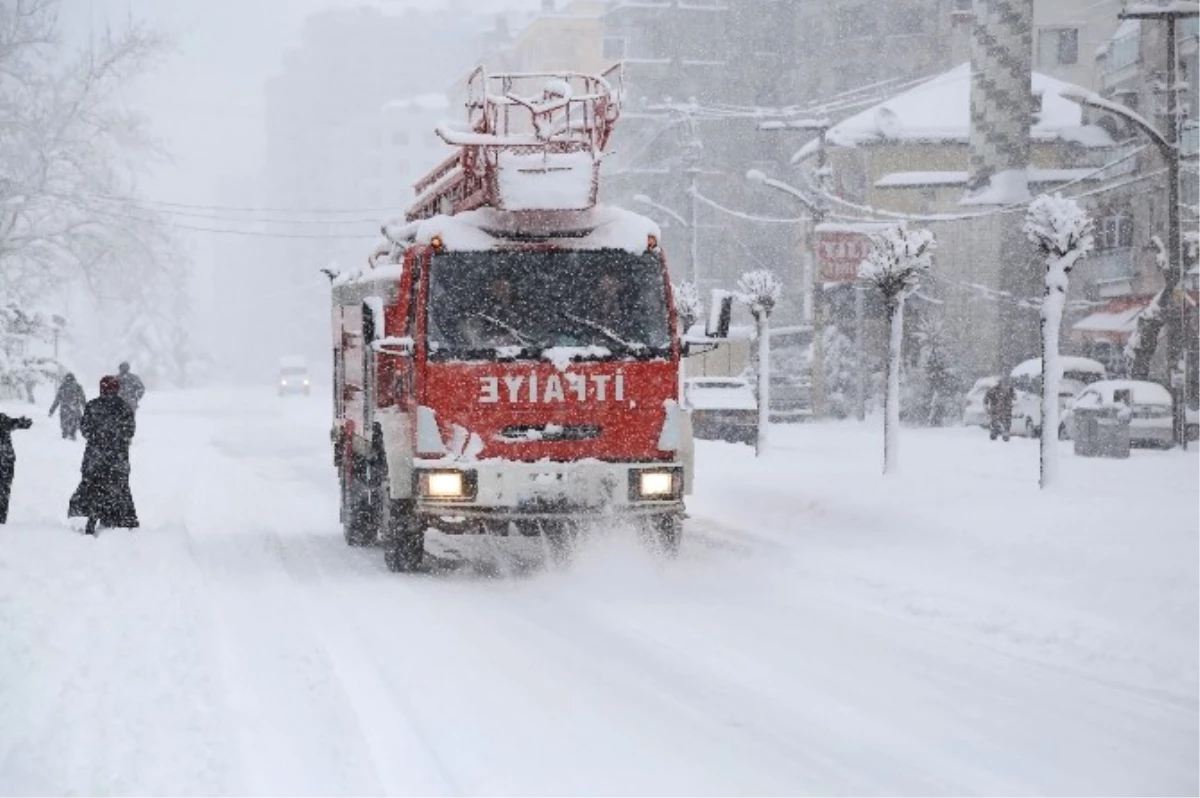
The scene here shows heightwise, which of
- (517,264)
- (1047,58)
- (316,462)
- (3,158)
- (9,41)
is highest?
(1047,58)

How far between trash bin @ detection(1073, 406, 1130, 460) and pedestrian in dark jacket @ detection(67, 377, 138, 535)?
17.2m

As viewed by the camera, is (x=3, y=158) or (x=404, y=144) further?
(x=404, y=144)

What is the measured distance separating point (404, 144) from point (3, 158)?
297 ft

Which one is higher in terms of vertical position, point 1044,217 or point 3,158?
point 3,158

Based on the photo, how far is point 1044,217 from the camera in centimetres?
1717

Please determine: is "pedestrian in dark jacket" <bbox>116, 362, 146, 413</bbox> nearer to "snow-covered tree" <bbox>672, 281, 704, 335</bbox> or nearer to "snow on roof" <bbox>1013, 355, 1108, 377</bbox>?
"snow-covered tree" <bbox>672, 281, 704, 335</bbox>

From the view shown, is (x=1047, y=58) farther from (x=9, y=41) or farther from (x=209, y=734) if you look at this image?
(x=209, y=734)

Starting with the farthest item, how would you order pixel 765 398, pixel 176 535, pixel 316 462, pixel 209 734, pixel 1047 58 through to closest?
pixel 1047 58, pixel 316 462, pixel 765 398, pixel 176 535, pixel 209 734

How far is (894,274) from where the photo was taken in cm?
2034

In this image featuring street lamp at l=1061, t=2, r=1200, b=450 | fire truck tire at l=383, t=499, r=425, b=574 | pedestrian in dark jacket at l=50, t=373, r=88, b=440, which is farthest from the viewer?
pedestrian in dark jacket at l=50, t=373, r=88, b=440

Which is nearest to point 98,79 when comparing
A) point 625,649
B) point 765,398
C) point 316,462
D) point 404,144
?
point 316,462

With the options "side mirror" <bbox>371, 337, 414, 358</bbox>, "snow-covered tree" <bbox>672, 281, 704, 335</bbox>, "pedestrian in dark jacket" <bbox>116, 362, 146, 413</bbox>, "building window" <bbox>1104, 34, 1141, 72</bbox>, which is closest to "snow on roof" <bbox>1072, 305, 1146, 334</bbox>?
"building window" <bbox>1104, 34, 1141, 72</bbox>

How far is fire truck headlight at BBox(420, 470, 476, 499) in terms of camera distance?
12.2 meters

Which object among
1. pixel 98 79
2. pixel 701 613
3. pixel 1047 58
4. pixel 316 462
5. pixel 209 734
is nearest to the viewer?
pixel 209 734
